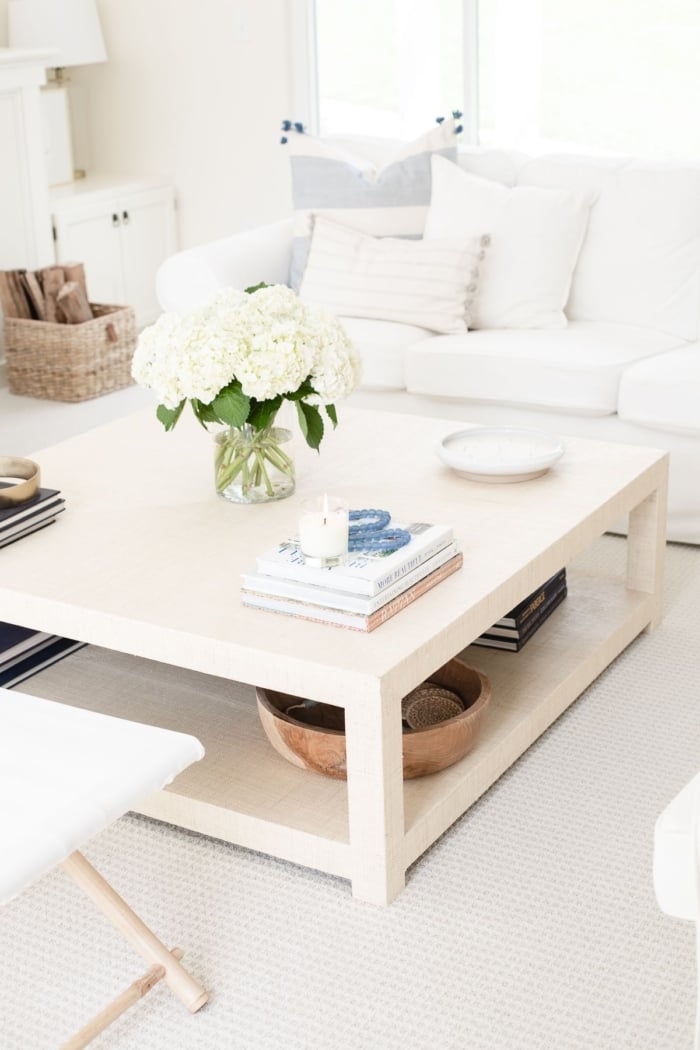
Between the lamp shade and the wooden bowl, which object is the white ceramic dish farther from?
the lamp shade

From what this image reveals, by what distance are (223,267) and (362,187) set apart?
473mm

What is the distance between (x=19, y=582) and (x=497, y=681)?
89cm

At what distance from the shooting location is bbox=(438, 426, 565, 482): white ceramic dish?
263cm

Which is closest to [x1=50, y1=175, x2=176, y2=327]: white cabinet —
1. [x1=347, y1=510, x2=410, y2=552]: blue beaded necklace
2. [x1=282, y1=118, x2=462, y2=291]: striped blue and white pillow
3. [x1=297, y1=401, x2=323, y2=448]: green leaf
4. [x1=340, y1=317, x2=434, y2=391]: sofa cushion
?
[x1=282, y1=118, x2=462, y2=291]: striped blue and white pillow

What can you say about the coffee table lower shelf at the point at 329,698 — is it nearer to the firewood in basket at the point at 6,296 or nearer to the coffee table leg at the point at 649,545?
the coffee table leg at the point at 649,545

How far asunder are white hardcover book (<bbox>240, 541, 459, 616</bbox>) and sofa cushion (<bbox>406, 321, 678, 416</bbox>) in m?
1.32

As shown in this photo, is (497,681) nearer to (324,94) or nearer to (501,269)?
(501,269)

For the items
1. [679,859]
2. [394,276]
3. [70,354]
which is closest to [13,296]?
[70,354]

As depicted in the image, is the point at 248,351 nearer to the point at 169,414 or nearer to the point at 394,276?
the point at 169,414

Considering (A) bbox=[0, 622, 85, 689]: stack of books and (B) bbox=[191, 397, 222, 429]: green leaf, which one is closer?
(B) bbox=[191, 397, 222, 429]: green leaf

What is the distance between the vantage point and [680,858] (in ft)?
4.43

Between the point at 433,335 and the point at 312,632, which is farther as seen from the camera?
the point at 433,335

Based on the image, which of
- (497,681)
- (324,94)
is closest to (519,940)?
(497,681)

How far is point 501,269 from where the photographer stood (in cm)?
379
